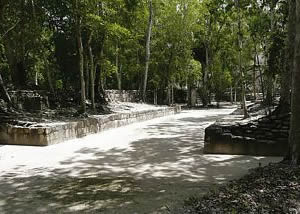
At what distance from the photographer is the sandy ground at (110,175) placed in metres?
4.86

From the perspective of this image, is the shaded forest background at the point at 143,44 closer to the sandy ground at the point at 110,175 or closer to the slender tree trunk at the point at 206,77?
the slender tree trunk at the point at 206,77

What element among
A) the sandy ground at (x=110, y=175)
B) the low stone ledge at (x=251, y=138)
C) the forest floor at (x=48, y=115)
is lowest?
the sandy ground at (x=110, y=175)

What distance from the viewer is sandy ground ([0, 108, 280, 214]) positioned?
4859 mm

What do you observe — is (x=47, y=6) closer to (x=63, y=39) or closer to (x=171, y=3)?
(x=63, y=39)

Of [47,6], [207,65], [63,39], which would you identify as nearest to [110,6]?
[47,6]

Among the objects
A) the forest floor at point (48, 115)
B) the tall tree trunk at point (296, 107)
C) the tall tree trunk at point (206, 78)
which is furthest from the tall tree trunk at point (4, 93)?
the tall tree trunk at point (206, 78)

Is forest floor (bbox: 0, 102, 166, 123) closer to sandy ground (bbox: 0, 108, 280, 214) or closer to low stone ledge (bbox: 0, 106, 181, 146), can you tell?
low stone ledge (bbox: 0, 106, 181, 146)

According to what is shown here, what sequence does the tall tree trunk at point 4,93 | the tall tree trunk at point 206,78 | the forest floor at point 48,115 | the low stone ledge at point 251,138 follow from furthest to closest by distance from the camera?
the tall tree trunk at point 206,78 → the tall tree trunk at point 4,93 → the forest floor at point 48,115 → the low stone ledge at point 251,138

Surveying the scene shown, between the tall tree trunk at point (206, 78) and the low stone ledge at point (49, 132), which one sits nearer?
the low stone ledge at point (49, 132)

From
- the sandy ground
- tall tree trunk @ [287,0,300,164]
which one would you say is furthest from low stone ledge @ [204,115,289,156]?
tall tree trunk @ [287,0,300,164]

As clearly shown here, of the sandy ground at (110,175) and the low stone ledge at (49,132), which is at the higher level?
the low stone ledge at (49,132)

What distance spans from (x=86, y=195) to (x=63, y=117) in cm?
837

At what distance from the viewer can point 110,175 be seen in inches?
258

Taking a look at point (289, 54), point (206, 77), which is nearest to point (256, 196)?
point (289, 54)
